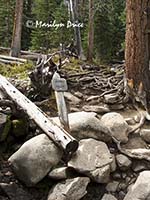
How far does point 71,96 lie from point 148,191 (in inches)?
132

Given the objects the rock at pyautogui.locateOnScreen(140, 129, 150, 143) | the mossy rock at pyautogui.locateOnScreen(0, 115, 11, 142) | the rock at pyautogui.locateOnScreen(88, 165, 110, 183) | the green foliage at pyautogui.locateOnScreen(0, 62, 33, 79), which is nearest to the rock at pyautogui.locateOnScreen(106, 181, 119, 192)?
the rock at pyautogui.locateOnScreen(88, 165, 110, 183)

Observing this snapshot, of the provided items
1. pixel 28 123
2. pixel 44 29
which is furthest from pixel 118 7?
pixel 28 123

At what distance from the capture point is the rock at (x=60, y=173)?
5160 mm

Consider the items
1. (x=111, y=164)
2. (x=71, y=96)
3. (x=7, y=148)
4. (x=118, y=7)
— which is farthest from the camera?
(x=118, y=7)

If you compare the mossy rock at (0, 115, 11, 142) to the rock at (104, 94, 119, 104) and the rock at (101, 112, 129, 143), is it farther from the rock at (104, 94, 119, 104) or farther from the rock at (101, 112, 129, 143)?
the rock at (104, 94, 119, 104)

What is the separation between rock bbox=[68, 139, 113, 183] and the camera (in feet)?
17.0

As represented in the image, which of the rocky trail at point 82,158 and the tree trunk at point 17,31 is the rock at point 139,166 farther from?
the tree trunk at point 17,31

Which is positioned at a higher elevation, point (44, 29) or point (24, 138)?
point (44, 29)

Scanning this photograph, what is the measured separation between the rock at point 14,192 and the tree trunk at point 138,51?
10.5 feet

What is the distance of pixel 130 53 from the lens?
7.52 metres

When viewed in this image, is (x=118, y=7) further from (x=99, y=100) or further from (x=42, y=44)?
(x=99, y=100)

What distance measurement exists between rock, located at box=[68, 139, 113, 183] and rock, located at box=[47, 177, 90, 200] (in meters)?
0.14

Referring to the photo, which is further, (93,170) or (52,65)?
(52,65)

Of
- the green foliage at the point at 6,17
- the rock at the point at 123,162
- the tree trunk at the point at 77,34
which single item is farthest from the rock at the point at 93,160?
the green foliage at the point at 6,17
